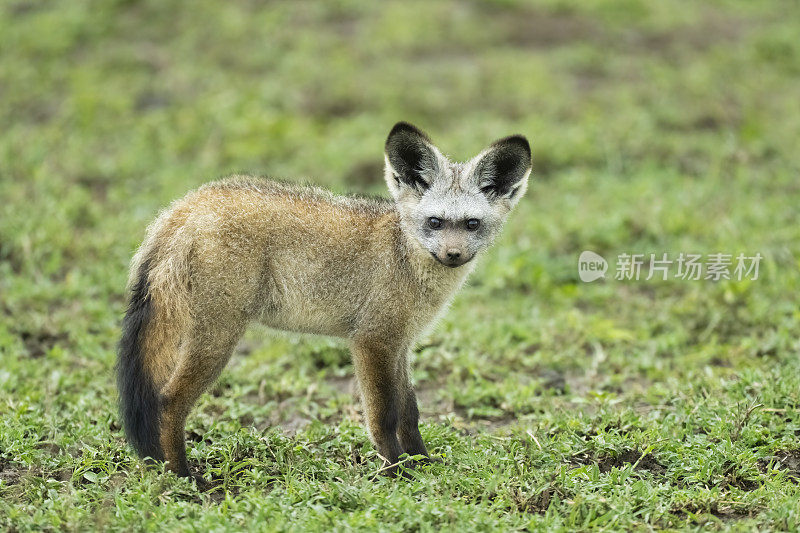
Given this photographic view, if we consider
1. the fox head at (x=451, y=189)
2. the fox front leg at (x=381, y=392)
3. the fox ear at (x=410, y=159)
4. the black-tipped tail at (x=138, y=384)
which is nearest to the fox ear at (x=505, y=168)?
the fox head at (x=451, y=189)

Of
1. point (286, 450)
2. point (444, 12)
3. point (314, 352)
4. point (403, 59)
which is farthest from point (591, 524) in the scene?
point (444, 12)

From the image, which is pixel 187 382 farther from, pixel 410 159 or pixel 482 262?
pixel 482 262

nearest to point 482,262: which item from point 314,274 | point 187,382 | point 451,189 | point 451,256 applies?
point 451,189

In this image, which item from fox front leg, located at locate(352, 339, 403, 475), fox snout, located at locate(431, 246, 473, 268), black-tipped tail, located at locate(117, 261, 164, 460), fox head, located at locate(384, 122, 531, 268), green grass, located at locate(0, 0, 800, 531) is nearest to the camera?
green grass, located at locate(0, 0, 800, 531)

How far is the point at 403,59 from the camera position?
13.4m

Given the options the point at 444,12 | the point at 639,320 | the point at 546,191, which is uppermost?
the point at 444,12

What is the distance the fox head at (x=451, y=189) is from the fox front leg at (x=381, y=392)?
0.68 m

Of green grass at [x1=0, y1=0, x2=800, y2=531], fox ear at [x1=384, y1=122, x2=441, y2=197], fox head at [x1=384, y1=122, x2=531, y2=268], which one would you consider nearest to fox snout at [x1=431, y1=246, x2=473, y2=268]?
fox head at [x1=384, y1=122, x2=531, y2=268]

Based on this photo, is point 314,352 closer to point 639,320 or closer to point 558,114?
point 639,320

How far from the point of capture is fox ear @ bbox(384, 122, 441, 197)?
5496mm

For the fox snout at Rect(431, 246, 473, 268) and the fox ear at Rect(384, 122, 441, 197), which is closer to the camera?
the fox snout at Rect(431, 246, 473, 268)

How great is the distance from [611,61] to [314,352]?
8.26 meters

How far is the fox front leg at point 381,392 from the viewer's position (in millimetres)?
5230

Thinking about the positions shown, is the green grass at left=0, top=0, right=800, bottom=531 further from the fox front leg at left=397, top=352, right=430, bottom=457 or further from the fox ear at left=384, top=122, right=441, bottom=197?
the fox ear at left=384, top=122, right=441, bottom=197
